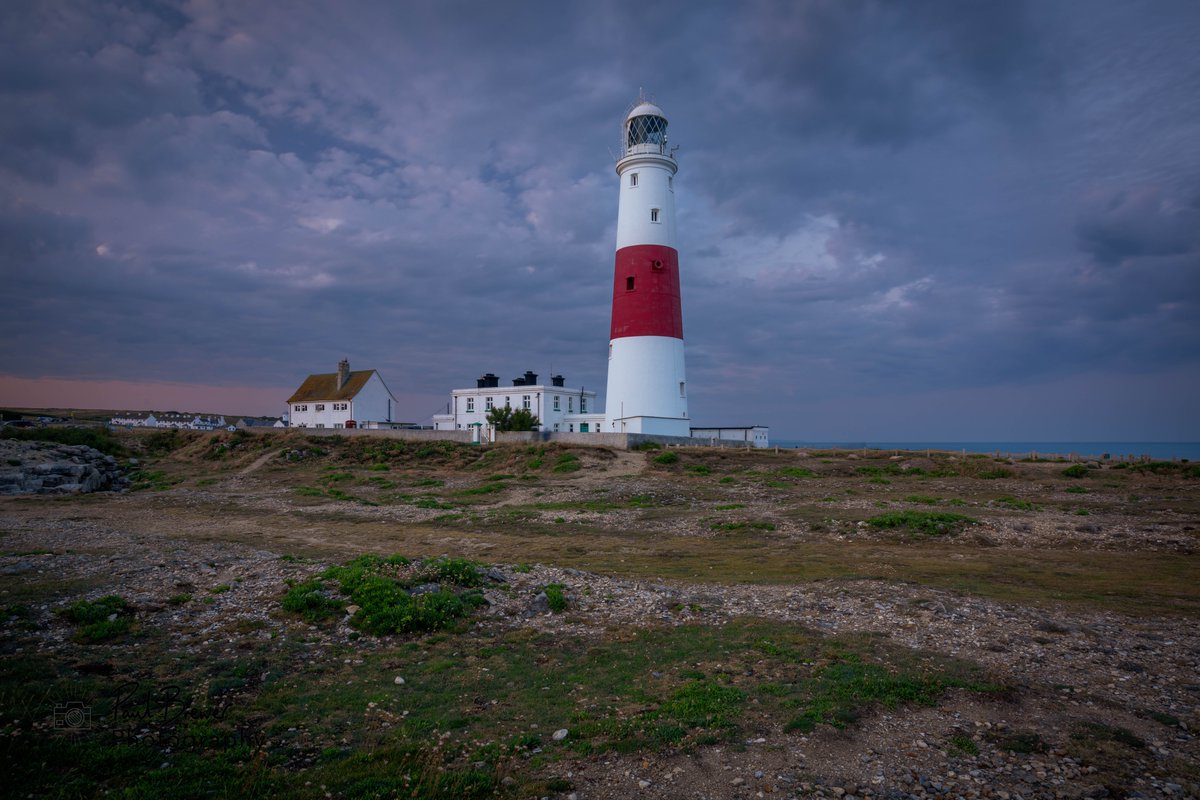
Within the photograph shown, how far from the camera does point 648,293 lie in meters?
43.9

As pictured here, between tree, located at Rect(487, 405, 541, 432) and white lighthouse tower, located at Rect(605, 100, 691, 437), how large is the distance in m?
A: 10.8

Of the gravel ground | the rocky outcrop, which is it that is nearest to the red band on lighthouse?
the gravel ground

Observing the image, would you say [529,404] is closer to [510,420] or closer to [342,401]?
[510,420]

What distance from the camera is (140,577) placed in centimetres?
1424

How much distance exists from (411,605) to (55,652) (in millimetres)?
5278

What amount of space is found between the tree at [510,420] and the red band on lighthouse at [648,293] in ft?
45.9

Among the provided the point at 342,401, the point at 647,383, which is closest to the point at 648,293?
the point at 647,383

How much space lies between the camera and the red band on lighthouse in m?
43.9

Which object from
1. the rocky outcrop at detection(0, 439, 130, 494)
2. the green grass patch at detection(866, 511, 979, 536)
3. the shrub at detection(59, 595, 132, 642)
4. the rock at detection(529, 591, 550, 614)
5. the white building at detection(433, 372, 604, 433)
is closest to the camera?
the shrub at detection(59, 595, 132, 642)

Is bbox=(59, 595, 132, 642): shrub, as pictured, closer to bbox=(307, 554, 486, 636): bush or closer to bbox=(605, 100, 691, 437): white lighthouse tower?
bbox=(307, 554, 486, 636): bush

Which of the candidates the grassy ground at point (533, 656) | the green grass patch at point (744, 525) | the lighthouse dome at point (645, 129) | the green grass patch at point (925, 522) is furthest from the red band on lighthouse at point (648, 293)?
the green grass patch at point (925, 522)

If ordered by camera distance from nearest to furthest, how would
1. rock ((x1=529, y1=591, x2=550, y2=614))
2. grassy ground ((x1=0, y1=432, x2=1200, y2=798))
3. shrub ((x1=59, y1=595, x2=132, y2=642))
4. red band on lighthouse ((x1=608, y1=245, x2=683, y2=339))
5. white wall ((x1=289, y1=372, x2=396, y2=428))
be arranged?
grassy ground ((x1=0, y1=432, x2=1200, y2=798)) < shrub ((x1=59, y1=595, x2=132, y2=642)) < rock ((x1=529, y1=591, x2=550, y2=614)) < red band on lighthouse ((x1=608, y1=245, x2=683, y2=339)) < white wall ((x1=289, y1=372, x2=396, y2=428))

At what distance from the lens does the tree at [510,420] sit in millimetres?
54438

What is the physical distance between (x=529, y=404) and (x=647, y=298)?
20291 millimetres
